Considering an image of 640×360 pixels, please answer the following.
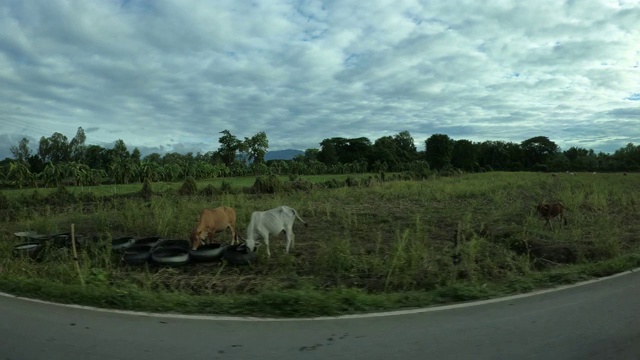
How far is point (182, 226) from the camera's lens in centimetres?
1488

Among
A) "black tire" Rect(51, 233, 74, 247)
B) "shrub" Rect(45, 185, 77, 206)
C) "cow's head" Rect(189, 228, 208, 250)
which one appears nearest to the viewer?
"cow's head" Rect(189, 228, 208, 250)

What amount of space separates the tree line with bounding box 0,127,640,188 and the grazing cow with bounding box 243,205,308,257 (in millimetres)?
39766

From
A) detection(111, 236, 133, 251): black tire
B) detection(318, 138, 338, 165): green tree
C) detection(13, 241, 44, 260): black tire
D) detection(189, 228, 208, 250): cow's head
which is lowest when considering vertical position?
detection(13, 241, 44, 260): black tire

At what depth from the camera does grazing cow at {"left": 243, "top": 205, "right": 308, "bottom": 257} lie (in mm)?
10445

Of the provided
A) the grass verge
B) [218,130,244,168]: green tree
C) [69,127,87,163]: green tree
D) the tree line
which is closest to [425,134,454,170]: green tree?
the tree line

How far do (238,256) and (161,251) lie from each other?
80.2 inches

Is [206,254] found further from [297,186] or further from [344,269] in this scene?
[297,186]

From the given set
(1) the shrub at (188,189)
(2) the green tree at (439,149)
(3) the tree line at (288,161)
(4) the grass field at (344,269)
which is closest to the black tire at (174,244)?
(4) the grass field at (344,269)

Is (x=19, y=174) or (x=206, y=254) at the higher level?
(x=19, y=174)

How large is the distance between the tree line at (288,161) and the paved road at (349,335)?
43.5 m

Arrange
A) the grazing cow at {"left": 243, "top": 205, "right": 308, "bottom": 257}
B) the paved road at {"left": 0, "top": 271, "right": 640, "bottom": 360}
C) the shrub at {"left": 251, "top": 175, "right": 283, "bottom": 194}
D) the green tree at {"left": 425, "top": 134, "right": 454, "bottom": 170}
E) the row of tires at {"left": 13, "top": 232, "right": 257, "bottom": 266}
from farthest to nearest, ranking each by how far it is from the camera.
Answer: the green tree at {"left": 425, "top": 134, "right": 454, "bottom": 170} → the shrub at {"left": 251, "top": 175, "right": 283, "bottom": 194} → the grazing cow at {"left": 243, "top": 205, "right": 308, "bottom": 257} → the row of tires at {"left": 13, "top": 232, "right": 257, "bottom": 266} → the paved road at {"left": 0, "top": 271, "right": 640, "bottom": 360}

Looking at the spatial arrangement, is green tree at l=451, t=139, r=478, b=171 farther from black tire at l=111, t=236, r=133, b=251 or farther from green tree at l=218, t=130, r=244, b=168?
black tire at l=111, t=236, r=133, b=251

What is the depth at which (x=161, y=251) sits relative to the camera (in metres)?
10.5

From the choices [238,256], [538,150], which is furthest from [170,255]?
[538,150]
